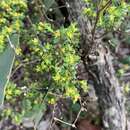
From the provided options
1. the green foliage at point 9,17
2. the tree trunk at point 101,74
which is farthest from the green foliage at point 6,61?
the tree trunk at point 101,74

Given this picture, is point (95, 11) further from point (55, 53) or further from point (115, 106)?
point (115, 106)

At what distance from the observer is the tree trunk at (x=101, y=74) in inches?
66.5

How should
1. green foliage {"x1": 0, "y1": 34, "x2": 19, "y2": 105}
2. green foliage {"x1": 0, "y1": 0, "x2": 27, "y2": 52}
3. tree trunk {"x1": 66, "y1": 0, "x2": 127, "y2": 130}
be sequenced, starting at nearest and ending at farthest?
green foliage {"x1": 0, "y1": 34, "x2": 19, "y2": 105} < green foliage {"x1": 0, "y1": 0, "x2": 27, "y2": 52} < tree trunk {"x1": 66, "y1": 0, "x2": 127, "y2": 130}

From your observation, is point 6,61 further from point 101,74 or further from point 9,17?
point 101,74

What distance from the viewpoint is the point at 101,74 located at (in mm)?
1753

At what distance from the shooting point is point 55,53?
60.5 inches

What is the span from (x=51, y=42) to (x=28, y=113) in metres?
0.36

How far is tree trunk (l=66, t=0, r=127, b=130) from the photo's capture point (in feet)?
5.54

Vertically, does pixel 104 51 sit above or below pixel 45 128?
above

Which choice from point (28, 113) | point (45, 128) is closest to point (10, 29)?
point (28, 113)

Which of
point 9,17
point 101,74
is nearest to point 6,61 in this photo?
point 9,17

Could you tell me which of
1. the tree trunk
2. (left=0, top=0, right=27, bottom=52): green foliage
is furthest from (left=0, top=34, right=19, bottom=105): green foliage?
the tree trunk

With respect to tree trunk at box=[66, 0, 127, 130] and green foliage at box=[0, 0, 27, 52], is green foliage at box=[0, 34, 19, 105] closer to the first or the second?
green foliage at box=[0, 0, 27, 52]

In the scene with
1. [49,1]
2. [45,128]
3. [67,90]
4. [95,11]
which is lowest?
[45,128]
